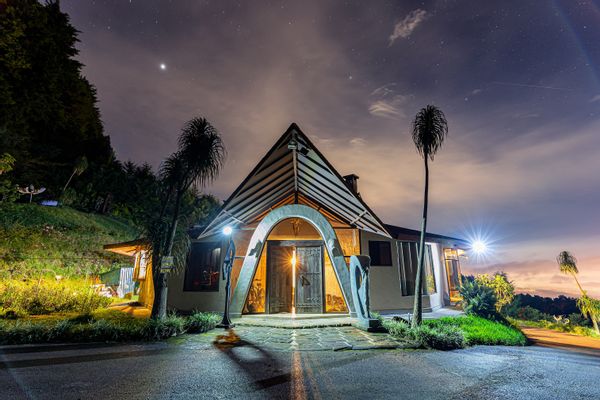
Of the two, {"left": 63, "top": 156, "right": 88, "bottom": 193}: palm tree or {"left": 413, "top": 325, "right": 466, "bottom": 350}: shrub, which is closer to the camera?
{"left": 413, "top": 325, "right": 466, "bottom": 350}: shrub

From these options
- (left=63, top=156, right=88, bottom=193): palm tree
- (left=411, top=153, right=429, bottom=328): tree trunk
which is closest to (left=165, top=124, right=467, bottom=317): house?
(left=411, top=153, right=429, bottom=328): tree trunk

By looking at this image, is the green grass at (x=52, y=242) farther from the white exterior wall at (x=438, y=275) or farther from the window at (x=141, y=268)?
the white exterior wall at (x=438, y=275)

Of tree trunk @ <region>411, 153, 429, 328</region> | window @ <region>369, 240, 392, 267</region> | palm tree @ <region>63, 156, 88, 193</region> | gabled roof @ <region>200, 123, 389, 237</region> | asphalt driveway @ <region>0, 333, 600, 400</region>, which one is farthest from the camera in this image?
palm tree @ <region>63, 156, 88, 193</region>

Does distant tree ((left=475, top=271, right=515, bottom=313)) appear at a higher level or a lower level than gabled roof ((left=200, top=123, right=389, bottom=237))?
lower

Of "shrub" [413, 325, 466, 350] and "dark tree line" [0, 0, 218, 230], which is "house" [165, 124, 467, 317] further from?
"dark tree line" [0, 0, 218, 230]

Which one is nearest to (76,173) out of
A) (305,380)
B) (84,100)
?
(84,100)

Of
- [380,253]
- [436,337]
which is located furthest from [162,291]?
[380,253]

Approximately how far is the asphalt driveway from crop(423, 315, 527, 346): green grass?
100 centimetres

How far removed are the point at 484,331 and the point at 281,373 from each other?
6.45m

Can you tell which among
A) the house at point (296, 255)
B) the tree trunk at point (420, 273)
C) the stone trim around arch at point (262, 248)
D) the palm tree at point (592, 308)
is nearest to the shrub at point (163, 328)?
the stone trim around arch at point (262, 248)

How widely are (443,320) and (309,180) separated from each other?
6.50 metres

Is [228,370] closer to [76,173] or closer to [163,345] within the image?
[163,345]

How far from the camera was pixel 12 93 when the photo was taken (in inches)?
773

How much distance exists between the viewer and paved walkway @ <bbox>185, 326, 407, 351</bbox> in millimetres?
5848
